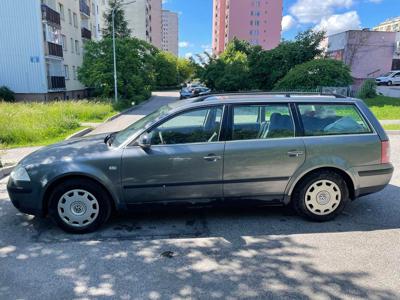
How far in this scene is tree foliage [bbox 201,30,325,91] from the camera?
2564 cm

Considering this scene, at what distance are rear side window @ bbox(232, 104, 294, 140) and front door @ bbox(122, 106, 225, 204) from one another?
25 centimetres

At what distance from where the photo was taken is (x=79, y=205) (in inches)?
153

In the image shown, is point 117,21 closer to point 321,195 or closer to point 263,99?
point 263,99

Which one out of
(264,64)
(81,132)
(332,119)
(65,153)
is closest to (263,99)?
(332,119)

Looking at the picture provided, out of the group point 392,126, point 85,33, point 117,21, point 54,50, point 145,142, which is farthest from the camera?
→ point 117,21

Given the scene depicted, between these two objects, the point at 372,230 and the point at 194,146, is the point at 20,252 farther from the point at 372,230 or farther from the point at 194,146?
the point at 372,230

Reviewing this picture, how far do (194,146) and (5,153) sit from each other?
6.36 m

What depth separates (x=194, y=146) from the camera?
393 cm

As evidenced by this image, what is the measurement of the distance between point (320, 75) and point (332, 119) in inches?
730

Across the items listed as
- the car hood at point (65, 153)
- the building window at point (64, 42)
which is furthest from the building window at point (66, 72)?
the car hood at point (65, 153)

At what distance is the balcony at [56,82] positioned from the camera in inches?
955

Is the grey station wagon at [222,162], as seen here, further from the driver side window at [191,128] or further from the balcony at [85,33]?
the balcony at [85,33]

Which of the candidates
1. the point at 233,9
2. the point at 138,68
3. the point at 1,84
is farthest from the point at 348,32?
the point at 233,9

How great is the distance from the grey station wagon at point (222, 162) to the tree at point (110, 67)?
22.8 metres
